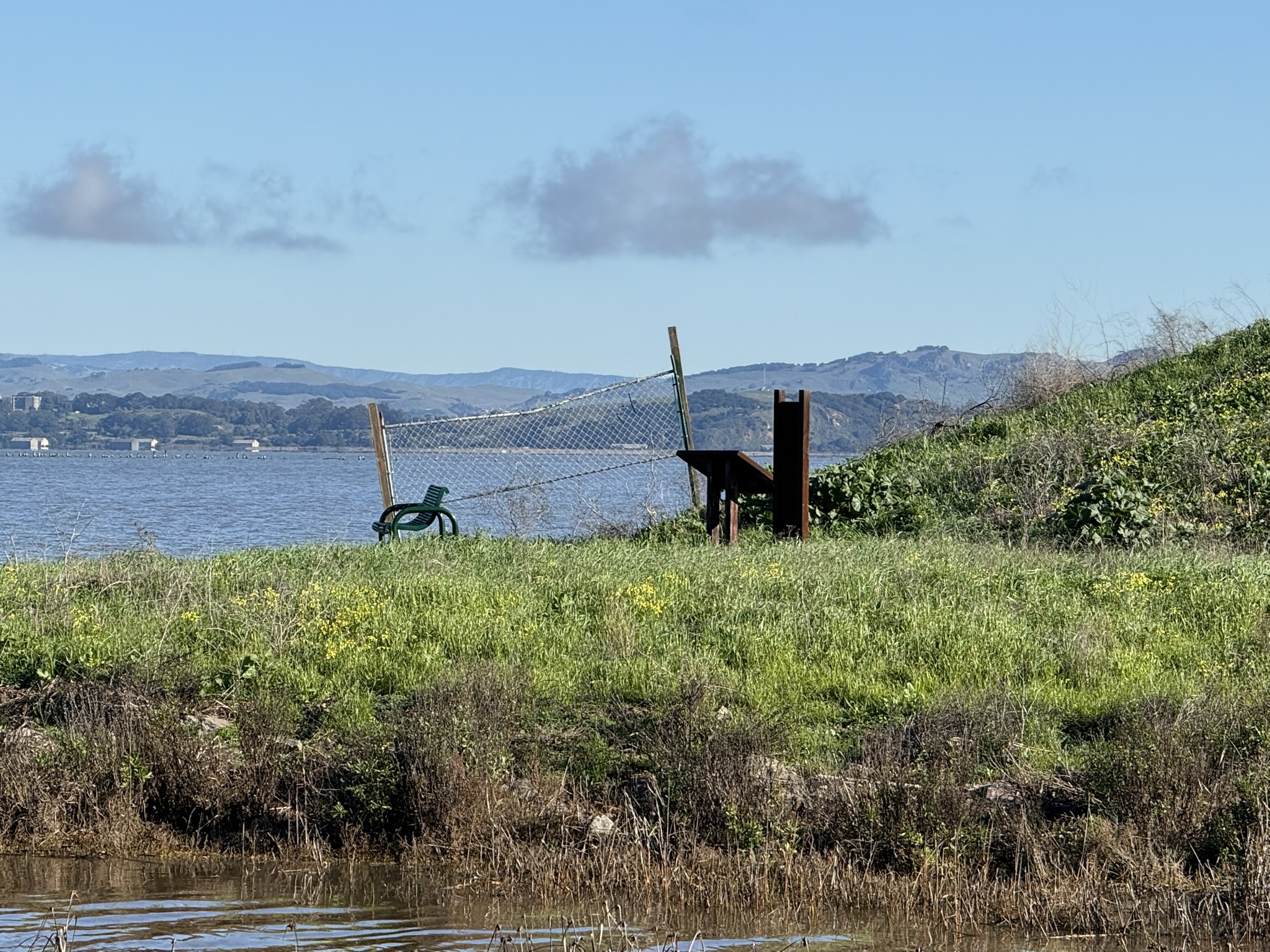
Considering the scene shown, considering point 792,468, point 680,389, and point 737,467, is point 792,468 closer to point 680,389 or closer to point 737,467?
point 737,467

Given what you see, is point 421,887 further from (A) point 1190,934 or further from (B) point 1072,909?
(A) point 1190,934

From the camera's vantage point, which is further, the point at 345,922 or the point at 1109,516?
the point at 1109,516

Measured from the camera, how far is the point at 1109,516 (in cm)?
1533

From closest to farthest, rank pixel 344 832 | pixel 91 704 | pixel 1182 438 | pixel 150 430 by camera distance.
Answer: pixel 344 832
pixel 91 704
pixel 1182 438
pixel 150 430

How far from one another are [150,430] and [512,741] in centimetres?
13848

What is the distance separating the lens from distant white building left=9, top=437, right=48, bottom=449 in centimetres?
13112

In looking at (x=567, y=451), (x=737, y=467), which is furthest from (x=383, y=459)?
(x=737, y=467)

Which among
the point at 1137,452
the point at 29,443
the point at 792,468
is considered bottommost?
the point at 29,443

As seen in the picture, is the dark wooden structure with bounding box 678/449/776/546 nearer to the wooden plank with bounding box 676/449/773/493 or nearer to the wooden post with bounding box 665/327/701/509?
the wooden plank with bounding box 676/449/773/493

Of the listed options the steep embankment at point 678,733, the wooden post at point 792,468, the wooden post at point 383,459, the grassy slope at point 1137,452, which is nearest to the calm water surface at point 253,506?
the wooden post at point 383,459

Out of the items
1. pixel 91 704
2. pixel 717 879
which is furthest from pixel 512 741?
pixel 91 704

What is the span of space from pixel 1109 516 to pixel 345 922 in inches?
414

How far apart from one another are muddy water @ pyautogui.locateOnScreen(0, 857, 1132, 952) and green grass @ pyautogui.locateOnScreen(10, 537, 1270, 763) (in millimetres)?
1477

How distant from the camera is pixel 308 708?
29.2 feet
